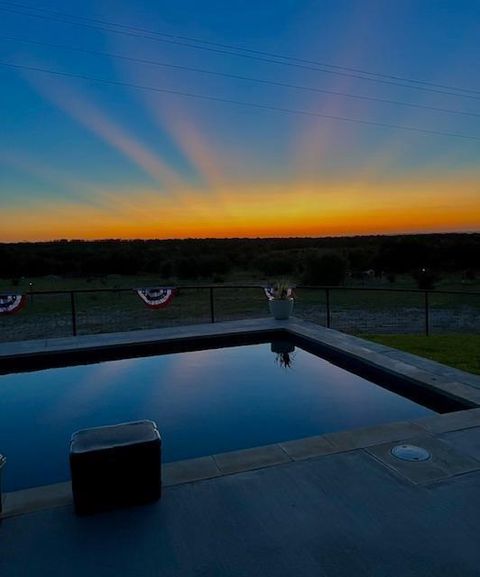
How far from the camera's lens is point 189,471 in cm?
270

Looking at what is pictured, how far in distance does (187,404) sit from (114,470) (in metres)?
2.48

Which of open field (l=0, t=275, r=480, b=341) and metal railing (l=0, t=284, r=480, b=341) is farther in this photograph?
open field (l=0, t=275, r=480, b=341)

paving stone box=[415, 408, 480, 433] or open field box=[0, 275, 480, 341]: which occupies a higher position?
paving stone box=[415, 408, 480, 433]

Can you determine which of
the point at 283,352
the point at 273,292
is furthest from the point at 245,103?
the point at 283,352

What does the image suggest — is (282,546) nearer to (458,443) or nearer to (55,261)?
(458,443)

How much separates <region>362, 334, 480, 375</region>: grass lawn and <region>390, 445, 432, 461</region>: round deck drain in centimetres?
272

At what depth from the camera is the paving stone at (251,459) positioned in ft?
8.96

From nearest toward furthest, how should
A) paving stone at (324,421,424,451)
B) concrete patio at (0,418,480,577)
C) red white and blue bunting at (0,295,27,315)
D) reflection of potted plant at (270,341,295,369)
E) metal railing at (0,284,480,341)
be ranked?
concrete patio at (0,418,480,577) → paving stone at (324,421,424,451) → reflection of potted plant at (270,341,295,369) → red white and blue bunting at (0,295,27,315) → metal railing at (0,284,480,341)

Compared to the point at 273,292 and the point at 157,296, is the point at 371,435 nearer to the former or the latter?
the point at 273,292

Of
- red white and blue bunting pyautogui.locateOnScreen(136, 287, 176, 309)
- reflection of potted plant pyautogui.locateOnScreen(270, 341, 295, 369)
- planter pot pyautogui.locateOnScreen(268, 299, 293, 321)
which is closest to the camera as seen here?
reflection of potted plant pyautogui.locateOnScreen(270, 341, 295, 369)

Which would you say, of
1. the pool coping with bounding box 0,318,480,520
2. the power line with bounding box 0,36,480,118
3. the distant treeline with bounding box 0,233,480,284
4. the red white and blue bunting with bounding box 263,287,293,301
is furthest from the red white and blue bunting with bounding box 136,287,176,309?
the distant treeline with bounding box 0,233,480,284

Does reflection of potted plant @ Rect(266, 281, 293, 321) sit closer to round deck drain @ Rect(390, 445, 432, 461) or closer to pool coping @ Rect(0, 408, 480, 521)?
pool coping @ Rect(0, 408, 480, 521)

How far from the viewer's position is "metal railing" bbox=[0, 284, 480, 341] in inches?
415

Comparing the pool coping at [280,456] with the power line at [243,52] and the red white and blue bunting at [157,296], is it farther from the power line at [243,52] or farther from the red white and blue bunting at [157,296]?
the power line at [243,52]
